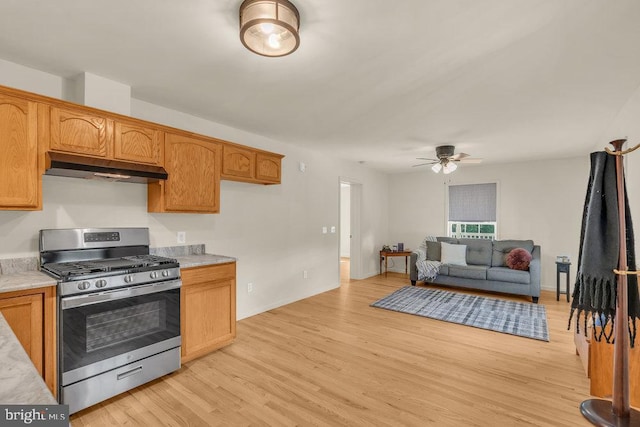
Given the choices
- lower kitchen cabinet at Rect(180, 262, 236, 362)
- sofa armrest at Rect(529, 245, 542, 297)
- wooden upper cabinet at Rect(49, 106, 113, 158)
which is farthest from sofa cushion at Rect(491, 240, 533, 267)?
wooden upper cabinet at Rect(49, 106, 113, 158)

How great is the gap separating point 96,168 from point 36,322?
3.63 feet

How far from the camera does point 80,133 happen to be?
2.48 metres

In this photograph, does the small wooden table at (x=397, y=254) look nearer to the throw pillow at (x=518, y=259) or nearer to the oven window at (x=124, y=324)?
the throw pillow at (x=518, y=259)

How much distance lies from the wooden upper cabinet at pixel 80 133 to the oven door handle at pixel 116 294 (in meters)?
1.09

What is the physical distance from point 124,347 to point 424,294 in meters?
4.54

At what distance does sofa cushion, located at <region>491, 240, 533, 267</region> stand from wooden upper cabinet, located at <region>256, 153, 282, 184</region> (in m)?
4.34

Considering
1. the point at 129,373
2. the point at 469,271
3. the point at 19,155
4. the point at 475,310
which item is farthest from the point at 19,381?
the point at 469,271

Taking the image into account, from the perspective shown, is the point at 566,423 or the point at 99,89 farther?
the point at 99,89

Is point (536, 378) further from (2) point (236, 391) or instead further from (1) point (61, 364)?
(1) point (61, 364)

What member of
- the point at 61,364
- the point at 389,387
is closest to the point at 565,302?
the point at 389,387

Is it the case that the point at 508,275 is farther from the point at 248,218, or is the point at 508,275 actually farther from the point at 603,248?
the point at 248,218

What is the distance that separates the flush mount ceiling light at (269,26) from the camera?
166 centimetres

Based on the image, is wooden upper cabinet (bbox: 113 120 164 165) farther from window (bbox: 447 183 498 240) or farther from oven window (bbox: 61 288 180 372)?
window (bbox: 447 183 498 240)

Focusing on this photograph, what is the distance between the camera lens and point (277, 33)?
5.81 feet
